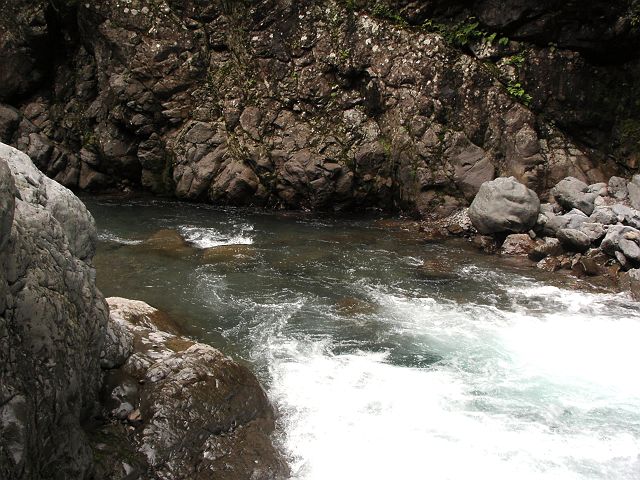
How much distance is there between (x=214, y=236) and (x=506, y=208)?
7669mm

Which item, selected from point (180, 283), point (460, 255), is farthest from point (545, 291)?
point (180, 283)

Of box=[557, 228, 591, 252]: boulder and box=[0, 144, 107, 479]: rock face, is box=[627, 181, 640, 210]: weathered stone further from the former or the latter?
box=[0, 144, 107, 479]: rock face

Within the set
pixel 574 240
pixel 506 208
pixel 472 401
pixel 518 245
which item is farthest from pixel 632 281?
pixel 472 401

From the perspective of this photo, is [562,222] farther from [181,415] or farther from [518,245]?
[181,415]

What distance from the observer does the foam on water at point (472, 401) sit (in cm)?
614

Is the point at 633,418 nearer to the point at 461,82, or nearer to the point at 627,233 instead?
the point at 627,233

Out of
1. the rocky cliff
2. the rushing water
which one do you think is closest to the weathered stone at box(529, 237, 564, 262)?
the rushing water

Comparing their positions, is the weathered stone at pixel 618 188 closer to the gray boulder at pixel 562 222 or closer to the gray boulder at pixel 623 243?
the gray boulder at pixel 562 222

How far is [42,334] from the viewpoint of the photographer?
172 inches

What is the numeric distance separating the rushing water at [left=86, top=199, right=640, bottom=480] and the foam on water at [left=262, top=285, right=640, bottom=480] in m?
0.02

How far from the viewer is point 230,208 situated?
18.0 m

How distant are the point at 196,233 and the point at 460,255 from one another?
698 centimetres

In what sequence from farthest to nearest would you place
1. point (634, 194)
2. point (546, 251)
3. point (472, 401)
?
point (634, 194) < point (546, 251) < point (472, 401)

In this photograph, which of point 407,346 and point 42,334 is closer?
point 42,334
